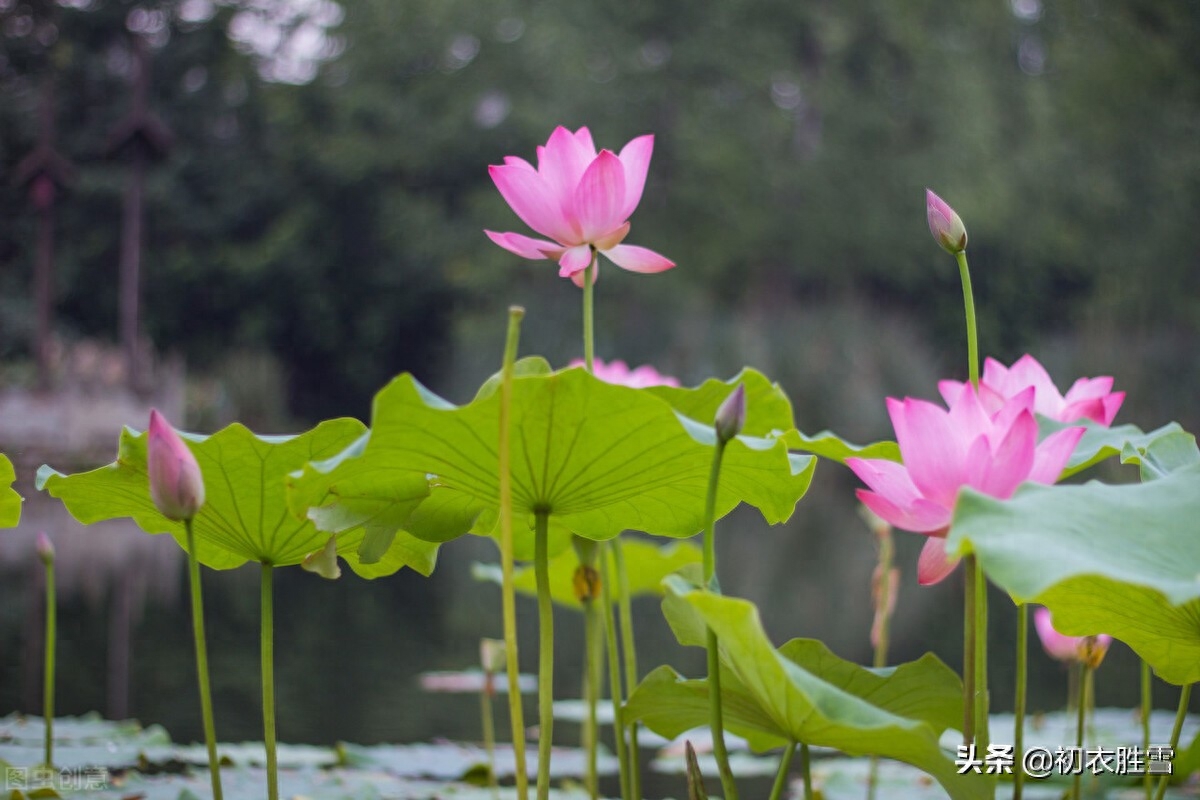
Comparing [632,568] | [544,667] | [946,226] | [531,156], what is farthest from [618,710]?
[531,156]

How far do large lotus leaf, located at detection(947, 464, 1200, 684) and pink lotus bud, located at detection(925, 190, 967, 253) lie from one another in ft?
0.46

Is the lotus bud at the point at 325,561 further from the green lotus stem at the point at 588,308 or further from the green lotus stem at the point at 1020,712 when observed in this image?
the green lotus stem at the point at 1020,712

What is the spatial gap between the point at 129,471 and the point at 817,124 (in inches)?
556

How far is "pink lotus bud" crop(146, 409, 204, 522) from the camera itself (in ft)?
1.67

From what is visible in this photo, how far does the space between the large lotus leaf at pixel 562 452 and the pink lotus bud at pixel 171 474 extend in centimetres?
5

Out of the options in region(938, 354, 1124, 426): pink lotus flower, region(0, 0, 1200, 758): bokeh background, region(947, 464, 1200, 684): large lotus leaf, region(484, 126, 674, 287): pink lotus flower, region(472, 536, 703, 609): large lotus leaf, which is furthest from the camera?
region(0, 0, 1200, 758): bokeh background

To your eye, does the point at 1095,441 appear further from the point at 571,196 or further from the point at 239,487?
the point at 239,487

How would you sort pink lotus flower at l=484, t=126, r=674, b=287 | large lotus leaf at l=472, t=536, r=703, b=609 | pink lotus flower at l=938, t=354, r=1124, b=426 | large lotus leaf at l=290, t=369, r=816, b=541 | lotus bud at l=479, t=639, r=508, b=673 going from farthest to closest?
1. large lotus leaf at l=472, t=536, r=703, b=609
2. lotus bud at l=479, t=639, r=508, b=673
3. pink lotus flower at l=938, t=354, r=1124, b=426
4. pink lotus flower at l=484, t=126, r=674, b=287
5. large lotus leaf at l=290, t=369, r=816, b=541

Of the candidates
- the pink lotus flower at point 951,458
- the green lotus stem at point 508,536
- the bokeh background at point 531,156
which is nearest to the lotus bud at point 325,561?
the green lotus stem at point 508,536

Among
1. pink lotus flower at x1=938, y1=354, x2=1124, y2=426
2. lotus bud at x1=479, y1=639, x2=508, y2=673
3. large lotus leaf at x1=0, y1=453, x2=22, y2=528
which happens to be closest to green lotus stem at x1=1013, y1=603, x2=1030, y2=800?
pink lotus flower at x1=938, y1=354, x2=1124, y2=426

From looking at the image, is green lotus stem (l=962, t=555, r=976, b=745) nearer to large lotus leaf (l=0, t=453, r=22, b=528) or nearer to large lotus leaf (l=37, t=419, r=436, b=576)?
large lotus leaf (l=37, t=419, r=436, b=576)

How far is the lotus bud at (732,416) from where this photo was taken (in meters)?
0.49

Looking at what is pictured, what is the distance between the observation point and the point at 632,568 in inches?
47.1

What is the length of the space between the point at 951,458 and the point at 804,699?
0.42ft
